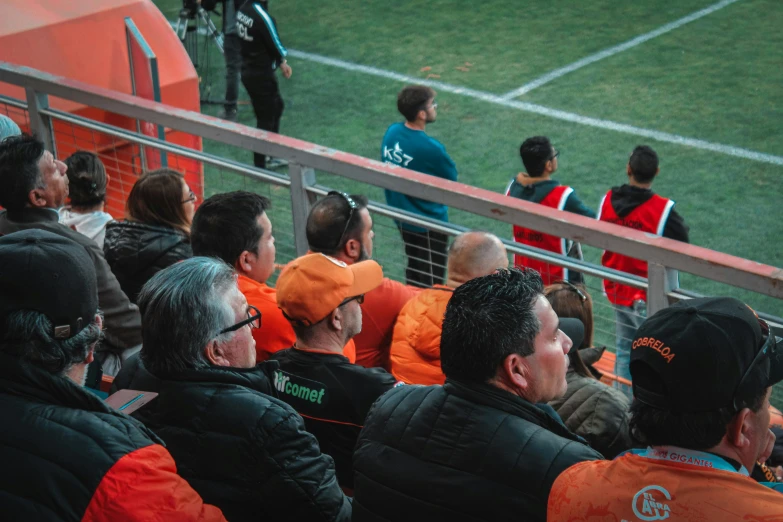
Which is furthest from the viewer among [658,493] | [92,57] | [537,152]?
[92,57]

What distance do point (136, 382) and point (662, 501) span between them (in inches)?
57.4

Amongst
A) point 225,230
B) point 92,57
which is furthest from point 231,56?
point 225,230

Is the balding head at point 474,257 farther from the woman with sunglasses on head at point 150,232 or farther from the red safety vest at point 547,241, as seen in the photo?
the woman with sunglasses on head at point 150,232

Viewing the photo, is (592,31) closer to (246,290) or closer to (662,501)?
(246,290)

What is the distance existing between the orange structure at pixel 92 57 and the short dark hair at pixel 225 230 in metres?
2.59

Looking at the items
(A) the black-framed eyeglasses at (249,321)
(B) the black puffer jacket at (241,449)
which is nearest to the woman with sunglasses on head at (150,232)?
(A) the black-framed eyeglasses at (249,321)

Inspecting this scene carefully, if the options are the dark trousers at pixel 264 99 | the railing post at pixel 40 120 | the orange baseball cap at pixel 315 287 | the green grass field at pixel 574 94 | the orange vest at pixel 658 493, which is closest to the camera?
the orange vest at pixel 658 493

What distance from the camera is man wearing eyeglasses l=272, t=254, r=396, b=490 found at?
289 cm

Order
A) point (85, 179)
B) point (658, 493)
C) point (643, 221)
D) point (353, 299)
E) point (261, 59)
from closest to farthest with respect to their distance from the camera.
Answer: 1. point (658, 493)
2. point (353, 299)
3. point (85, 179)
4. point (643, 221)
5. point (261, 59)

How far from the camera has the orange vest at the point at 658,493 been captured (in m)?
1.82

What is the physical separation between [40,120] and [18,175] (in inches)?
64.5

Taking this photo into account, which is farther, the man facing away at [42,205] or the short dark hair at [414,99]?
the short dark hair at [414,99]

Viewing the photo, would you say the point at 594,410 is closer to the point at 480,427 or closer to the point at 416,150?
the point at 480,427

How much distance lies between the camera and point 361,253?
3990mm
